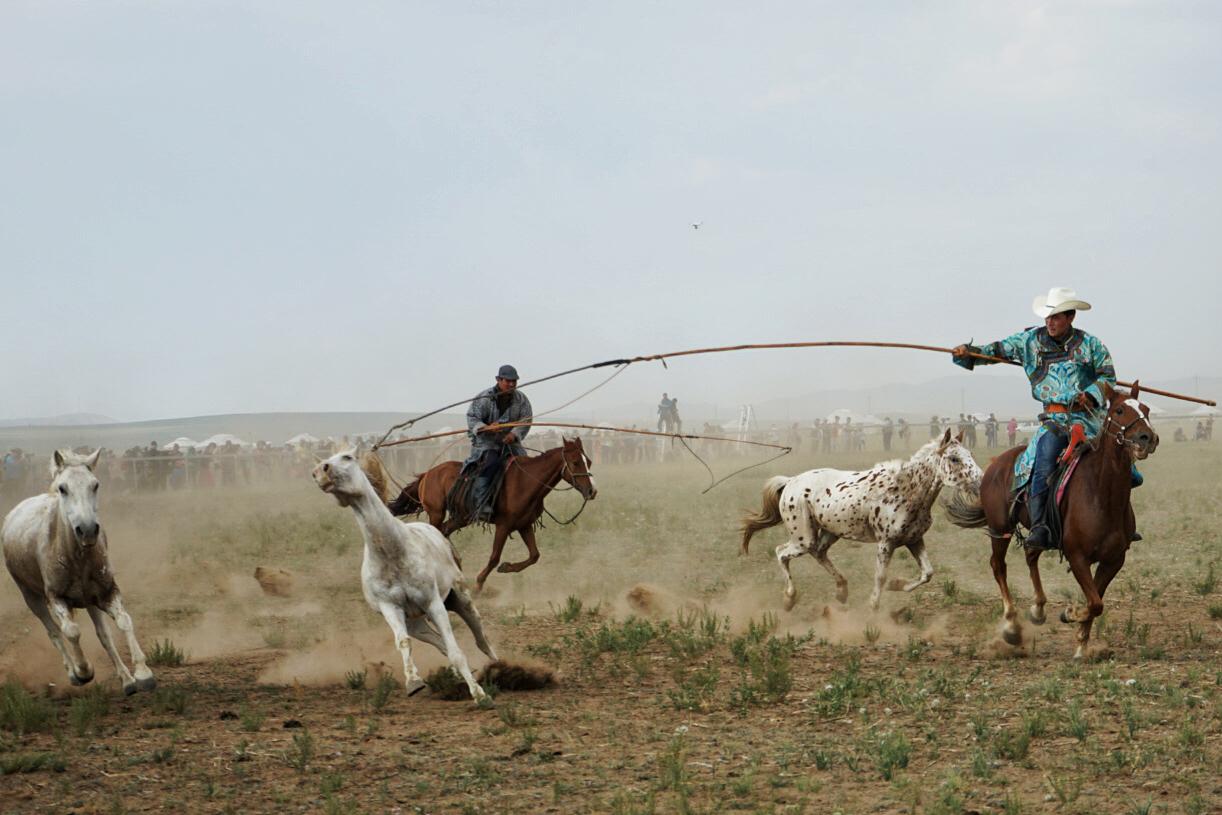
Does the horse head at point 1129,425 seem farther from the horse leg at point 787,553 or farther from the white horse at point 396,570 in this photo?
the white horse at point 396,570

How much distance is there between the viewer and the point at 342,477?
9312 millimetres

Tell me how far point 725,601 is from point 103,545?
7159mm

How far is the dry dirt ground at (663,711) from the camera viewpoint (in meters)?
6.85

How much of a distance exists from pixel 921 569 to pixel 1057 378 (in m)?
3.72

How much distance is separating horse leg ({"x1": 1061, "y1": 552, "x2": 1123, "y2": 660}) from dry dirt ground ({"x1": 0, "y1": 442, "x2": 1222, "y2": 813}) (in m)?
0.20

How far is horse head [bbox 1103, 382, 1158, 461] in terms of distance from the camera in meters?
9.89

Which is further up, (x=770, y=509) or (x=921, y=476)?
(x=921, y=476)

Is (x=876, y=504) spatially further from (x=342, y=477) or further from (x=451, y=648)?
(x=342, y=477)

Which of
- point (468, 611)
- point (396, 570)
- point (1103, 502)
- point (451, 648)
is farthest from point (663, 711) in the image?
point (1103, 502)

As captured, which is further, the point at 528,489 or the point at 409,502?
the point at 409,502

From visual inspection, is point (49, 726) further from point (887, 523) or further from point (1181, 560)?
point (1181, 560)

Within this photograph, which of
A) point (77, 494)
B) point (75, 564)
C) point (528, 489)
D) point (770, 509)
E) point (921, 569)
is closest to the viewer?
point (77, 494)

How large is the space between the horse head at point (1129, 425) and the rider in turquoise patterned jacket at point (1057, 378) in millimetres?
139

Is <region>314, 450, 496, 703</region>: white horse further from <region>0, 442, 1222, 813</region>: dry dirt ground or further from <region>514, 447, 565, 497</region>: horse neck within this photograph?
<region>514, 447, 565, 497</region>: horse neck
